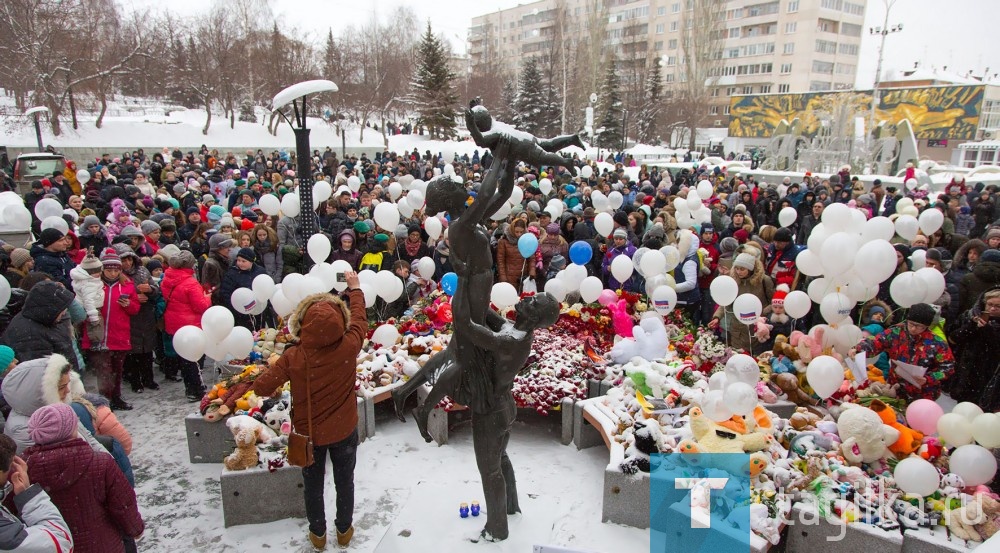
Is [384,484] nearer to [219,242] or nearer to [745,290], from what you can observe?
[219,242]

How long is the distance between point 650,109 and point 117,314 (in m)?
41.0

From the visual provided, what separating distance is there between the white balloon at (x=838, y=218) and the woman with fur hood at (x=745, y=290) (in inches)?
31.3

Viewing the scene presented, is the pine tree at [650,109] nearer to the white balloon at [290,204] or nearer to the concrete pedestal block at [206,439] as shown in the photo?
the white balloon at [290,204]

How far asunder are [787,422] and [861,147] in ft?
89.6

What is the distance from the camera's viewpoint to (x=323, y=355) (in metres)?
3.49

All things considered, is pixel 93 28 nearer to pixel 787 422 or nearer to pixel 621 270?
pixel 621 270

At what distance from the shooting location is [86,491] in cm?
266

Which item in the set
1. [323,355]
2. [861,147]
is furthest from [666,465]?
[861,147]

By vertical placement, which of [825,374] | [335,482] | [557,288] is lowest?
[335,482]

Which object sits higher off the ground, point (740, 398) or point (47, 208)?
point (47, 208)

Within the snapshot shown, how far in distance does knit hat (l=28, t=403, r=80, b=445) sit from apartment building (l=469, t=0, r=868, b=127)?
1817 inches

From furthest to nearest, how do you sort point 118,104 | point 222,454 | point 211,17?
point 118,104 < point 211,17 < point 222,454

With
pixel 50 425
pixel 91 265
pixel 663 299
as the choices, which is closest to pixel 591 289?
pixel 663 299

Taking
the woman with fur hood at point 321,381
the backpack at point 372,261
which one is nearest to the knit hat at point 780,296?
the woman with fur hood at point 321,381
